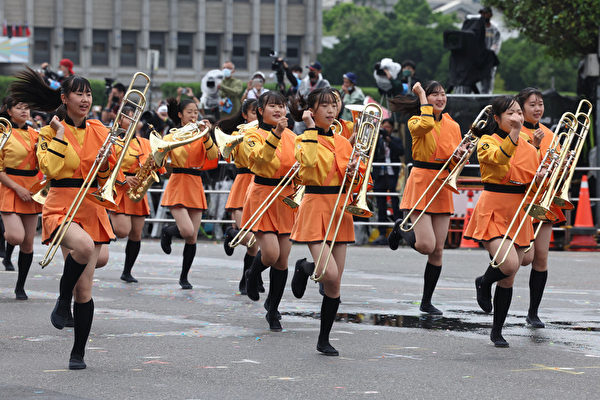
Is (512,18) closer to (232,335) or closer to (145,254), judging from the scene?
(145,254)

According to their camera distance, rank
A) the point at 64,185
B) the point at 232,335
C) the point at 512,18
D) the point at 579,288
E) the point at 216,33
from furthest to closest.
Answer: the point at 216,33
the point at 512,18
the point at 579,288
the point at 232,335
the point at 64,185

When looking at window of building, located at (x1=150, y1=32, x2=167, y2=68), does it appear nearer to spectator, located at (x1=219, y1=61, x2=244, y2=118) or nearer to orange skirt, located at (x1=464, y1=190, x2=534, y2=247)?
spectator, located at (x1=219, y1=61, x2=244, y2=118)

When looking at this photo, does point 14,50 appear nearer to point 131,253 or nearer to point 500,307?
point 131,253

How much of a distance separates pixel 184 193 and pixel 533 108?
447 cm

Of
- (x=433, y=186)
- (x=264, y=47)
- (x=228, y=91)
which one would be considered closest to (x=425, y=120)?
(x=433, y=186)

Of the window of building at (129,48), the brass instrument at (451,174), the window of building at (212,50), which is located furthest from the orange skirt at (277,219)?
the window of building at (212,50)

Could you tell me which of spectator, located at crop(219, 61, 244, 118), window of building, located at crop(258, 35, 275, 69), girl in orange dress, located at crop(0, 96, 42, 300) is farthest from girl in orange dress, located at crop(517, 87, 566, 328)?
window of building, located at crop(258, 35, 275, 69)

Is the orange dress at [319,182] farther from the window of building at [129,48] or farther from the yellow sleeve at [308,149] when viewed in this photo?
the window of building at [129,48]

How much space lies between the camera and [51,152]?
8273 mm

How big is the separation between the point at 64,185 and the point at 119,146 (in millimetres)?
503

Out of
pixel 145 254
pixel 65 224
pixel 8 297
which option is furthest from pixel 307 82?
pixel 65 224

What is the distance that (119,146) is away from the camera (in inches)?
342

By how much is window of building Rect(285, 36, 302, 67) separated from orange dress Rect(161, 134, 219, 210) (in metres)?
84.5

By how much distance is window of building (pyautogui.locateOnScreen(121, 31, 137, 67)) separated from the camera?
95688mm
